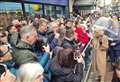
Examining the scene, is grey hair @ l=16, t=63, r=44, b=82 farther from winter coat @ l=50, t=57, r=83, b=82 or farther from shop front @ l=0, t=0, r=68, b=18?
shop front @ l=0, t=0, r=68, b=18

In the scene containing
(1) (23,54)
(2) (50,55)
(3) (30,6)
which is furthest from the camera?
(3) (30,6)

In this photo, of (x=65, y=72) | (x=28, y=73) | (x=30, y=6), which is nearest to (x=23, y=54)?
(x=65, y=72)

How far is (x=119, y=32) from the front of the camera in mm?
7727

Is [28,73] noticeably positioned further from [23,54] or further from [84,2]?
[84,2]

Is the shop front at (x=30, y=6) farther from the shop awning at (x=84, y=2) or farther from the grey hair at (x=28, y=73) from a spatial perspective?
the shop awning at (x=84, y=2)

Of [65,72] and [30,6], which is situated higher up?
[65,72]

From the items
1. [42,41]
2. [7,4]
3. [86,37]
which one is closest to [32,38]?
[42,41]

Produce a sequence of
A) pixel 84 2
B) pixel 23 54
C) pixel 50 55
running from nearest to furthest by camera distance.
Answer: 1. pixel 23 54
2. pixel 50 55
3. pixel 84 2

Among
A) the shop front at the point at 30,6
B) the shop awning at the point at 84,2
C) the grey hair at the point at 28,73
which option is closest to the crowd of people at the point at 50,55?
the grey hair at the point at 28,73

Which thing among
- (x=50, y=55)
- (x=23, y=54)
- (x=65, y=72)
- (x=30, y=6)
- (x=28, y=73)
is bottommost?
(x=30, y=6)

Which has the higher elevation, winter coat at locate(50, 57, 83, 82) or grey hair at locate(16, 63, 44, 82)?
grey hair at locate(16, 63, 44, 82)

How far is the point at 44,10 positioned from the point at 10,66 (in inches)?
673

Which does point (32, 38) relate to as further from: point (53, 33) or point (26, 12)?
point (26, 12)

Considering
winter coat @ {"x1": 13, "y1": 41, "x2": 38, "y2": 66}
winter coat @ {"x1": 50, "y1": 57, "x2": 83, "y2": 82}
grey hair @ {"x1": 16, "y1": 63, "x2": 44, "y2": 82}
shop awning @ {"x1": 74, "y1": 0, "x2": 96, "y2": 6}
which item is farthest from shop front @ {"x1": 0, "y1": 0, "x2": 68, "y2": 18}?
shop awning @ {"x1": 74, "y1": 0, "x2": 96, "y2": 6}
